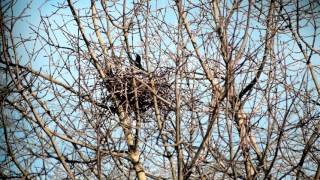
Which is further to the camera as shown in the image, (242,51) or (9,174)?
(9,174)

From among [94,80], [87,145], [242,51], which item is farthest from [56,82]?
[242,51]

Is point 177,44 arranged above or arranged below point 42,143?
above

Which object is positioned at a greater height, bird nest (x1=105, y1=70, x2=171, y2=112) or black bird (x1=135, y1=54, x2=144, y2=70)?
black bird (x1=135, y1=54, x2=144, y2=70)

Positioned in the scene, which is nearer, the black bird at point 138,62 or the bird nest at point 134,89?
the bird nest at point 134,89

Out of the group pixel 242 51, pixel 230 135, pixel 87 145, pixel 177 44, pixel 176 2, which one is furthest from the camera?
pixel 87 145

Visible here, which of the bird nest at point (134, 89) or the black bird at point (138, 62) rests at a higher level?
the black bird at point (138, 62)

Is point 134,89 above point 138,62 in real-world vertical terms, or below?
below

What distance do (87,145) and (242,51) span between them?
5.38 feet

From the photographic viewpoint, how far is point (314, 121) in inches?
158

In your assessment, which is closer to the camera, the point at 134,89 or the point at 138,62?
the point at 134,89

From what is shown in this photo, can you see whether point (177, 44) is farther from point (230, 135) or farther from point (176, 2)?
point (230, 135)

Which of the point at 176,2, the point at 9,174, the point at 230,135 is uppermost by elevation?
the point at 176,2

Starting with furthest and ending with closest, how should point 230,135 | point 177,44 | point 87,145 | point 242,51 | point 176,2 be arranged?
point 87,145 < point 176,2 < point 177,44 < point 242,51 < point 230,135

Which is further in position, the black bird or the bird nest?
the black bird
